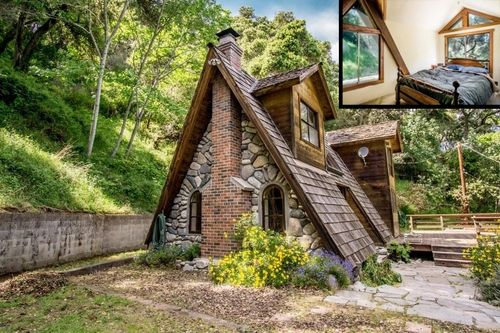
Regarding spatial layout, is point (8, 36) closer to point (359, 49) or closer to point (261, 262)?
point (261, 262)

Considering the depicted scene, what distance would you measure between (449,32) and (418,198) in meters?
21.9

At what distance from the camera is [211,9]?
13266 mm

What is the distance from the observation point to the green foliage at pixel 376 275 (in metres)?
6.30

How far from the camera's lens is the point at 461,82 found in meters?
3.46

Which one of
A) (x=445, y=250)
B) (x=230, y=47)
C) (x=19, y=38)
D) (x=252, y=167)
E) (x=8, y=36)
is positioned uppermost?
(x=8, y=36)

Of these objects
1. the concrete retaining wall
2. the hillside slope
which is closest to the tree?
the hillside slope

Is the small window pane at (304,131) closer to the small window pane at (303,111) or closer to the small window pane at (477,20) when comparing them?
the small window pane at (303,111)

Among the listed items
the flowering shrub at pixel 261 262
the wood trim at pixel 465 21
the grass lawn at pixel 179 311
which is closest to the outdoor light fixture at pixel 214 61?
the flowering shrub at pixel 261 262

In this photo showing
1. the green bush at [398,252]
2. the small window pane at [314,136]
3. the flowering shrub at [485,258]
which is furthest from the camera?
the green bush at [398,252]

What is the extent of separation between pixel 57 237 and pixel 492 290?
8754 mm

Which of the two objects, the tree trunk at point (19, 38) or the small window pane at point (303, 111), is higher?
the tree trunk at point (19, 38)

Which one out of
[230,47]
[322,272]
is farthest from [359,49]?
[230,47]

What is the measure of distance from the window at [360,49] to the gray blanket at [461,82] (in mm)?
436

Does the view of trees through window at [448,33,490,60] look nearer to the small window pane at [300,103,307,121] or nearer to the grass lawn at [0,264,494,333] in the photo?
the grass lawn at [0,264,494,333]
